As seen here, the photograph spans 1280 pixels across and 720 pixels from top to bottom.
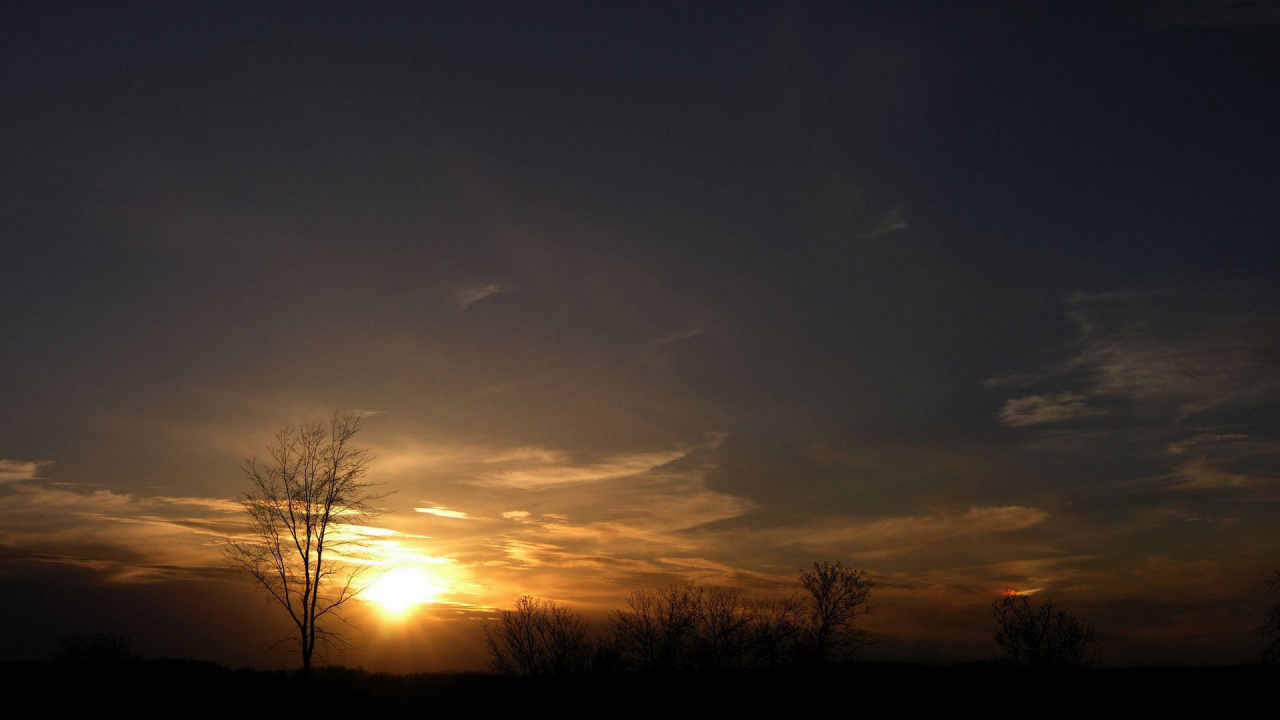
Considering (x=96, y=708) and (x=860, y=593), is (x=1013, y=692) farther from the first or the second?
(x=860, y=593)

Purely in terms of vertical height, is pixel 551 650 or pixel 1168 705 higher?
pixel 1168 705

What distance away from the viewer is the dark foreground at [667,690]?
1150 inches

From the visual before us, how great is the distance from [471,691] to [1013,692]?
24273mm

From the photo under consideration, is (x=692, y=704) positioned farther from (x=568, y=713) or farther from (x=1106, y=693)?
(x=1106, y=693)

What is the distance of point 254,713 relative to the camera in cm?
3212

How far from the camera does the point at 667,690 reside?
3525cm

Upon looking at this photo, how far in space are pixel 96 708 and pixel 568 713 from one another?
20.5 metres

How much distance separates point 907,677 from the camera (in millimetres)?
34406

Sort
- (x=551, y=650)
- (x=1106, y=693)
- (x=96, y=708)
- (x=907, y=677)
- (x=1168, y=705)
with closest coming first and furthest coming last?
(x=1168, y=705), (x=1106, y=693), (x=96, y=708), (x=907, y=677), (x=551, y=650)

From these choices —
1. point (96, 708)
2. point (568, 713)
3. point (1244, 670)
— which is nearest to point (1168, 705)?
point (1244, 670)

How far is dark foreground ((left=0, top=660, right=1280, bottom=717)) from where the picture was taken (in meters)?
29.2

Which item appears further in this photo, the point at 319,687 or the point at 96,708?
the point at 319,687

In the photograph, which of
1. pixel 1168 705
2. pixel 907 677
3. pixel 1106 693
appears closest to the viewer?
pixel 1168 705

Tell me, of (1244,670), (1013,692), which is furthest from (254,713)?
(1244,670)
